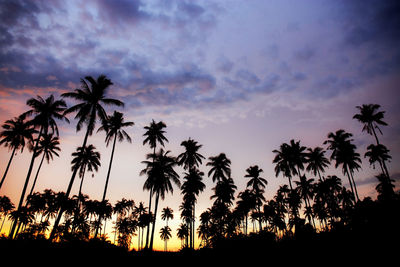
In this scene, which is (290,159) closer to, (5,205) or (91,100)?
(91,100)

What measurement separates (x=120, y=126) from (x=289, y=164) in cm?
3871

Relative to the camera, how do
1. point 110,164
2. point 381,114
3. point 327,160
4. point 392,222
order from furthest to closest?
point 327,160
point 381,114
point 110,164
point 392,222

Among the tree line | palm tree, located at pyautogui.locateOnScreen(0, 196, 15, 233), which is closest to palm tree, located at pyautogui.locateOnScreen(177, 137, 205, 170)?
the tree line

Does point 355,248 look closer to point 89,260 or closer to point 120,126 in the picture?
point 89,260

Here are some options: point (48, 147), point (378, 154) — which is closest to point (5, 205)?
point (48, 147)

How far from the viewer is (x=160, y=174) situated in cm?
3559

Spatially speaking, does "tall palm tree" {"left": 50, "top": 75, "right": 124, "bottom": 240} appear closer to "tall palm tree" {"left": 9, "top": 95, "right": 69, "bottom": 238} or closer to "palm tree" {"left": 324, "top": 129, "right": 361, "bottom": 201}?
"tall palm tree" {"left": 9, "top": 95, "right": 69, "bottom": 238}

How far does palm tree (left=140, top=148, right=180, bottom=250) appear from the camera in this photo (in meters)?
35.4

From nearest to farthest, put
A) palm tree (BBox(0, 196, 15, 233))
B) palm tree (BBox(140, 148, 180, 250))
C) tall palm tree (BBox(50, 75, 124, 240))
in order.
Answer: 1. tall palm tree (BBox(50, 75, 124, 240))
2. palm tree (BBox(140, 148, 180, 250))
3. palm tree (BBox(0, 196, 15, 233))

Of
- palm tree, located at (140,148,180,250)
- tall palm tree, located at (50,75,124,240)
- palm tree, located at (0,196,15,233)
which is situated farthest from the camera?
palm tree, located at (0,196,15,233)

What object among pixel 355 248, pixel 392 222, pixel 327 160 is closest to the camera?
pixel 355 248

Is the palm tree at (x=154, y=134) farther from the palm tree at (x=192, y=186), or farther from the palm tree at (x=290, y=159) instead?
the palm tree at (x=290, y=159)

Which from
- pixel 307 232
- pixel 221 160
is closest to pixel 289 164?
pixel 221 160

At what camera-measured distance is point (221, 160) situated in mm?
45000
